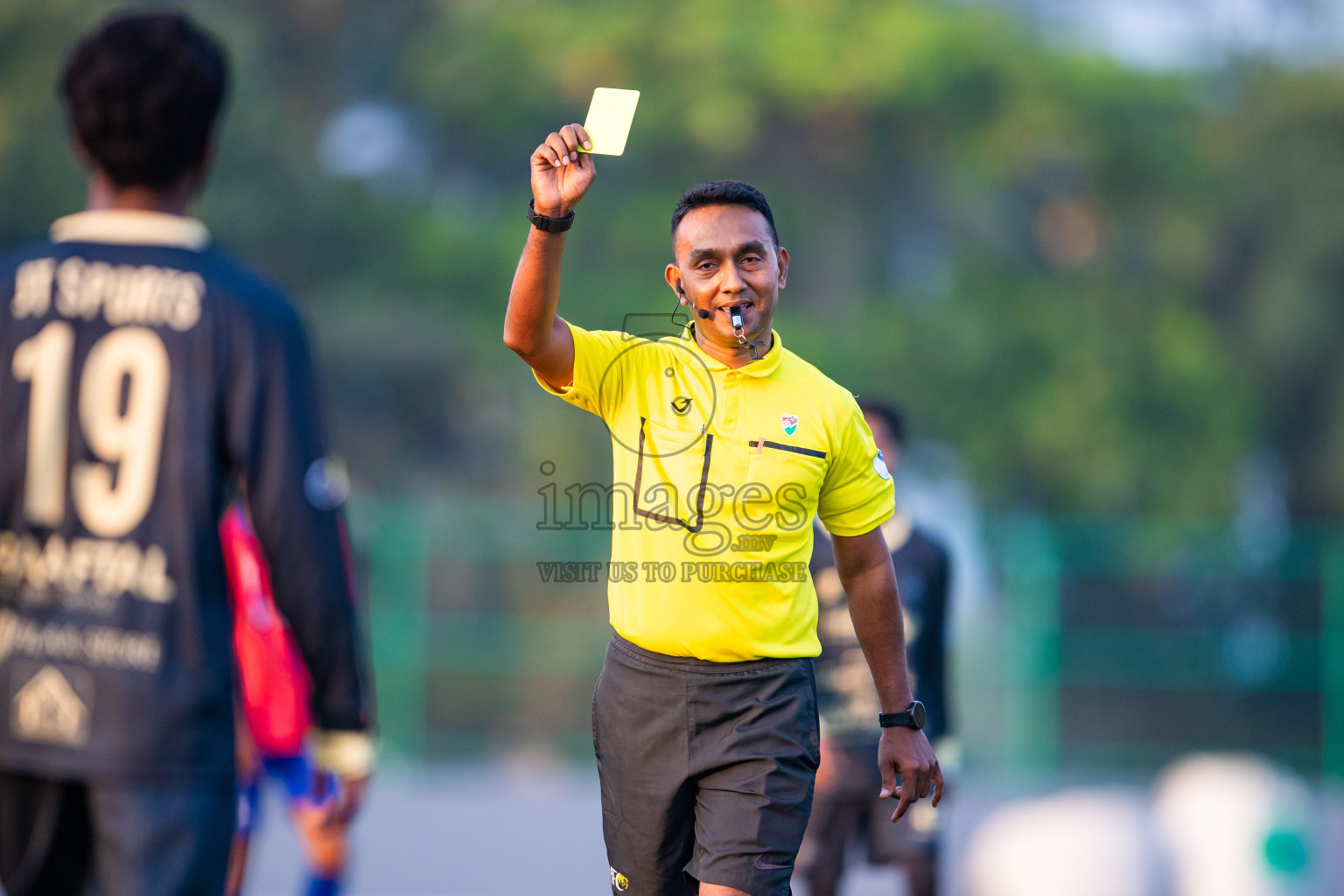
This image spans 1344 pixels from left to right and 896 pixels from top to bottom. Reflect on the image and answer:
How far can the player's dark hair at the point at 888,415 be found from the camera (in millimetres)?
6684

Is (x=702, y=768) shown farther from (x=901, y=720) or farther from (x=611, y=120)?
(x=611, y=120)

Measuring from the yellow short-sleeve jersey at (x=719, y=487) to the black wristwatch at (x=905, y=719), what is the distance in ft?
0.96

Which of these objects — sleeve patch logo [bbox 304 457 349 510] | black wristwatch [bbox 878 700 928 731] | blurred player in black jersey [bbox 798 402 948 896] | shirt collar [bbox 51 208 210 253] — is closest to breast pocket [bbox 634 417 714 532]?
black wristwatch [bbox 878 700 928 731]

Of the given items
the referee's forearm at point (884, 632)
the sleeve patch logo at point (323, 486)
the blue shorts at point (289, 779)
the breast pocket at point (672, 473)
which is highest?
the breast pocket at point (672, 473)

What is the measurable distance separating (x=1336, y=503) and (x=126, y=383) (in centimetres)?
2077

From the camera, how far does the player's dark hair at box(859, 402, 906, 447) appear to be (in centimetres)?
668

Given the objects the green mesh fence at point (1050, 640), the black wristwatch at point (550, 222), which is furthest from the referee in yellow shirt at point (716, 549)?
the green mesh fence at point (1050, 640)

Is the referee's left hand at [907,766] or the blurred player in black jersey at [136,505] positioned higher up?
the blurred player in black jersey at [136,505]

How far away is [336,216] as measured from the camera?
2052 cm

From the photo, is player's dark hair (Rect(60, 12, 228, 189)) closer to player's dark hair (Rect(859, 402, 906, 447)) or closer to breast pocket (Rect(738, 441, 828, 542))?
breast pocket (Rect(738, 441, 828, 542))

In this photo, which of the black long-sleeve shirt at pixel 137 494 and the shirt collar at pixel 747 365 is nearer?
the black long-sleeve shirt at pixel 137 494

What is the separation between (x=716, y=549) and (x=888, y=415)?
304 cm

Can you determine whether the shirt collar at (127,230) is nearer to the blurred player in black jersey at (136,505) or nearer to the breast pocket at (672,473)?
the blurred player in black jersey at (136,505)

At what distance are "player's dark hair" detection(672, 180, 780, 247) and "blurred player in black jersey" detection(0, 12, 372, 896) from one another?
1532 millimetres
